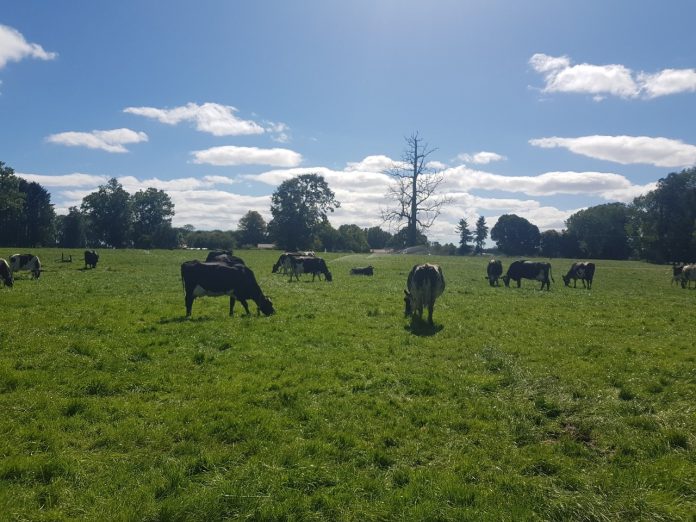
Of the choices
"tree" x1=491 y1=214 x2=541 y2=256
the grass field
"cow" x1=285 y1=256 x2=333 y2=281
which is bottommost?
the grass field

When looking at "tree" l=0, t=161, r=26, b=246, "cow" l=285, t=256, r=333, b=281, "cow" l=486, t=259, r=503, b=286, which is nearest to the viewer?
"cow" l=486, t=259, r=503, b=286

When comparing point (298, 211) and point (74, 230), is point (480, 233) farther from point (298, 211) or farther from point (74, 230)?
point (74, 230)

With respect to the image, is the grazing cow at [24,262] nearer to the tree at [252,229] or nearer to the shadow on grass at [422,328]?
the shadow on grass at [422,328]

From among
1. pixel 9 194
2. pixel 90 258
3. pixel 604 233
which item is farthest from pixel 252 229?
pixel 90 258

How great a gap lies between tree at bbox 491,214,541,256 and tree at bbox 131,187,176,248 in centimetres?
8419

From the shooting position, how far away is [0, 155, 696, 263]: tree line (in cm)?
8031

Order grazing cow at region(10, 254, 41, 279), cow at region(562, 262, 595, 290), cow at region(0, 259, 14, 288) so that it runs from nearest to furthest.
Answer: cow at region(0, 259, 14, 288)
grazing cow at region(10, 254, 41, 279)
cow at region(562, 262, 595, 290)

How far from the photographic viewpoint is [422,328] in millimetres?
15305

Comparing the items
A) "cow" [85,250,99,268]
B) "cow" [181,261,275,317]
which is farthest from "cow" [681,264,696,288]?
"cow" [85,250,99,268]

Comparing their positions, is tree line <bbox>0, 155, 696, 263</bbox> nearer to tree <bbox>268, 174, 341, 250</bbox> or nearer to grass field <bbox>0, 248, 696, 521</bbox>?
tree <bbox>268, 174, 341, 250</bbox>

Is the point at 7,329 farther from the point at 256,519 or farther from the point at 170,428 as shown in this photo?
the point at 256,519

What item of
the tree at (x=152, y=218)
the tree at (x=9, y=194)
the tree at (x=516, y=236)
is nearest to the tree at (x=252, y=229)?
the tree at (x=152, y=218)

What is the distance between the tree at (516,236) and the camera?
121500 mm

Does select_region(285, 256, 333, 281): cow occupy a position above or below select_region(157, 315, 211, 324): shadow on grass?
above
